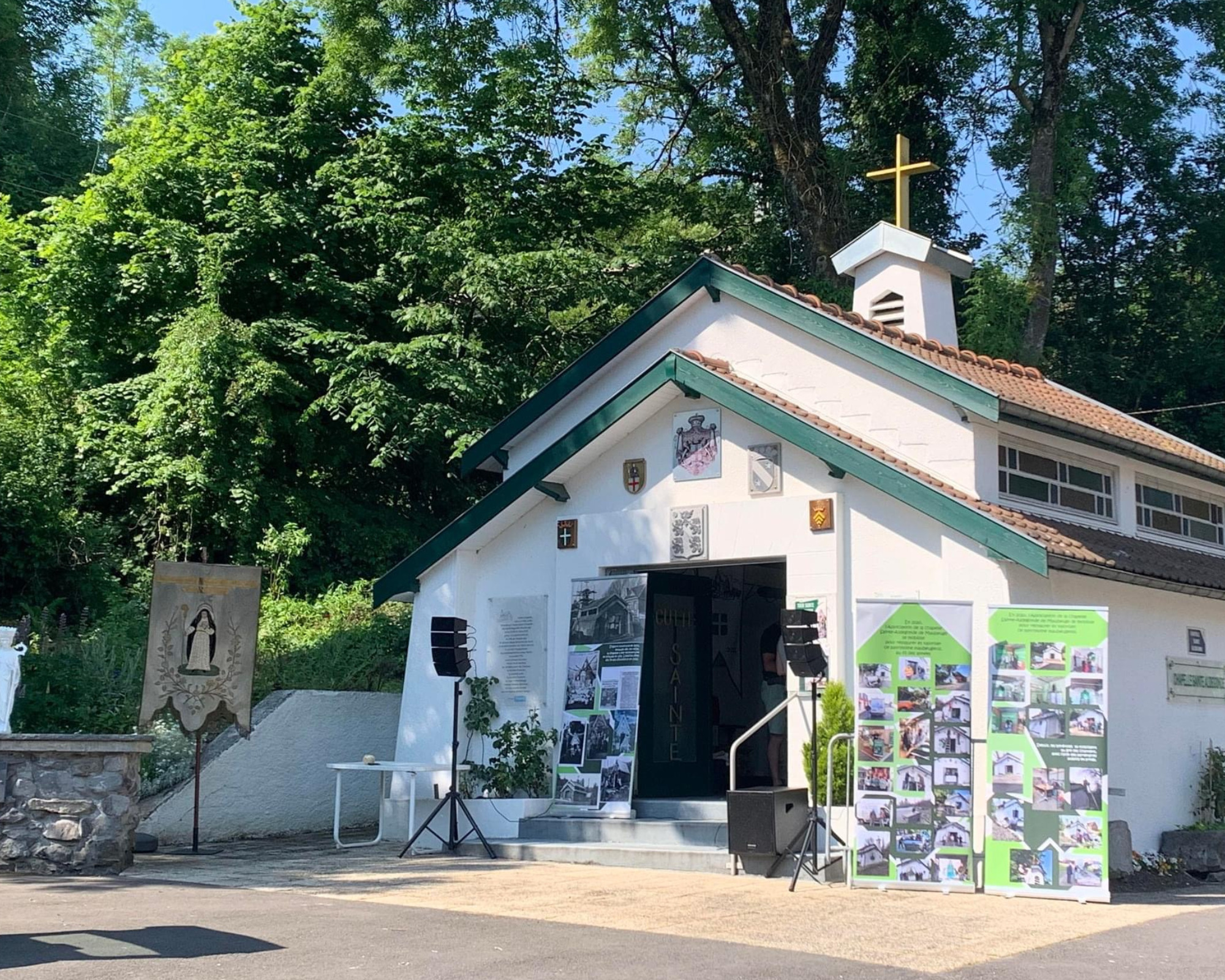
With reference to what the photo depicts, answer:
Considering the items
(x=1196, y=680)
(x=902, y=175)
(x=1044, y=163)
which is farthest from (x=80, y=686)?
(x=1044, y=163)

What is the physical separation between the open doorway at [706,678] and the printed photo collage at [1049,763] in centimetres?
334

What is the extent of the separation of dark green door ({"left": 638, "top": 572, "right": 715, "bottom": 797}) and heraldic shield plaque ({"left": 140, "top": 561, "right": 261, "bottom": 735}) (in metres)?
4.26

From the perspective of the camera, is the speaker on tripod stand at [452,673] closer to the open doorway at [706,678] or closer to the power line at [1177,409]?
the open doorway at [706,678]

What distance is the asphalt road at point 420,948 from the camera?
7645mm

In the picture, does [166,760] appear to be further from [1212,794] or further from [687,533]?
[1212,794]

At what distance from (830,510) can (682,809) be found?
3423 mm

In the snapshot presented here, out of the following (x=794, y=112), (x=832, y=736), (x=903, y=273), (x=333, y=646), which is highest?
(x=794, y=112)

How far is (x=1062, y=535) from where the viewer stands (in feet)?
43.8

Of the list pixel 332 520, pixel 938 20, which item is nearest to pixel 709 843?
pixel 332 520

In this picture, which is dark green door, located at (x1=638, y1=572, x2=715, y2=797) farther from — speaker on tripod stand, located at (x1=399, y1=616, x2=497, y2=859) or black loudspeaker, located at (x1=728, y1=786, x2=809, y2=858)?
black loudspeaker, located at (x1=728, y1=786, x2=809, y2=858)

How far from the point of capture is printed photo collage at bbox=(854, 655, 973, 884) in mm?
11789

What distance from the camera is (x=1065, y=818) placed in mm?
11266

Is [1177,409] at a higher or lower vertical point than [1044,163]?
lower

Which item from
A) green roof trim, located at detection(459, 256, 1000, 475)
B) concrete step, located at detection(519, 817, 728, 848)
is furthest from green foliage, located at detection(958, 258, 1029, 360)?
concrete step, located at detection(519, 817, 728, 848)
